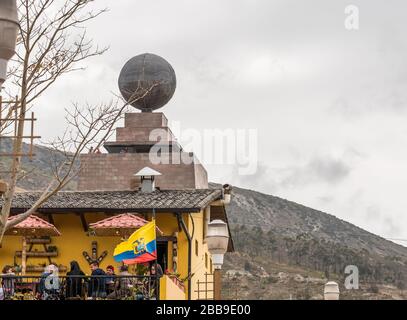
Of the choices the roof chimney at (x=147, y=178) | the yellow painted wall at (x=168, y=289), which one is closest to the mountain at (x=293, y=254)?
the roof chimney at (x=147, y=178)

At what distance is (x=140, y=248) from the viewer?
72.1 feet

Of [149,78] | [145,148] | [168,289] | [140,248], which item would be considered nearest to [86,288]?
[140,248]

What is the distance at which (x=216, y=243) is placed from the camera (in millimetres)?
20500

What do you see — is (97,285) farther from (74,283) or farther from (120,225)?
(120,225)

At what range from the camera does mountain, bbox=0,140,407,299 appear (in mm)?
73688

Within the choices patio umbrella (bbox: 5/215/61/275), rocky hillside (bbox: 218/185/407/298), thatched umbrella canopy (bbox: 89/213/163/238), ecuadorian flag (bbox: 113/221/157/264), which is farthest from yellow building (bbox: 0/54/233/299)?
rocky hillside (bbox: 218/185/407/298)

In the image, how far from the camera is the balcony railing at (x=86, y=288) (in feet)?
68.4

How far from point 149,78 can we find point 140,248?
46.4 feet

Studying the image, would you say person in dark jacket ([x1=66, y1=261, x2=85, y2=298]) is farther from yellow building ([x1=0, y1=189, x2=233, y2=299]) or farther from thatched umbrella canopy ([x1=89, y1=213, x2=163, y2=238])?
yellow building ([x1=0, y1=189, x2=233, y2=299])

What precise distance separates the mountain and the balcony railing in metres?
25.8

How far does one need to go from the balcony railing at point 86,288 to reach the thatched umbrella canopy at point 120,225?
5932 mm

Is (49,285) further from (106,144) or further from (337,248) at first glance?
(337,248)
